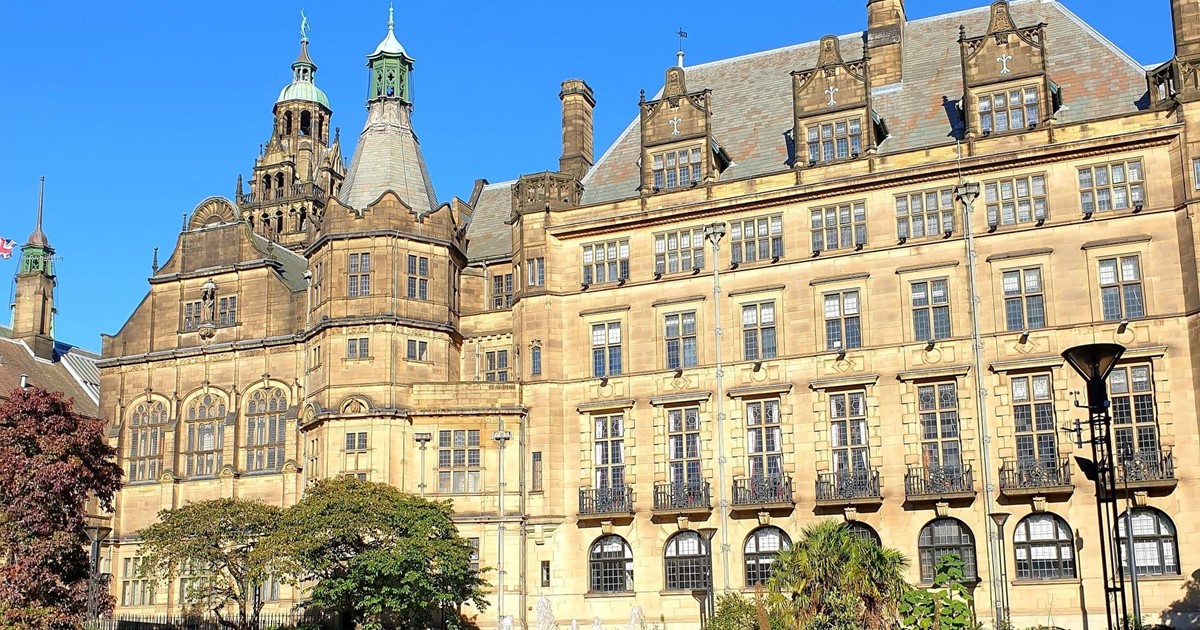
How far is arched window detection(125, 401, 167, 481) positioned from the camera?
5747cm

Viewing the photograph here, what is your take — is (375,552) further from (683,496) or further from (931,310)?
(931,310)

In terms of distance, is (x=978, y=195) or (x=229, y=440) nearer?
(x=978, y=195)

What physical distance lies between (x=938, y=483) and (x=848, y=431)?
12.3 ft

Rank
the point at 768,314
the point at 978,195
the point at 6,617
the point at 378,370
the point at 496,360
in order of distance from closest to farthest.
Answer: the point at 6,617
the point at 978,195
the point at 768,314
the point at 378,370
the point at 496,360

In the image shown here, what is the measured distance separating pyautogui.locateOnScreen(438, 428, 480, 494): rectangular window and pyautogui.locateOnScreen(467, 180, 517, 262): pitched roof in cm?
997

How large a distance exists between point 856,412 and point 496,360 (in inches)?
638

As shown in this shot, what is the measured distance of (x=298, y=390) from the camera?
54.9 m

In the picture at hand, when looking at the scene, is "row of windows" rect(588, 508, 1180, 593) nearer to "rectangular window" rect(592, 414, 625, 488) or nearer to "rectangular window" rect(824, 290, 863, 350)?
"rectangular window" rect(592, 414, 625, 488)

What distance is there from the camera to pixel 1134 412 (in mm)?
41438

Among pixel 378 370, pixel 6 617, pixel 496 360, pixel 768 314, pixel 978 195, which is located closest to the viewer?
pixel 6 617

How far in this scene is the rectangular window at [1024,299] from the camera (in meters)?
43.6

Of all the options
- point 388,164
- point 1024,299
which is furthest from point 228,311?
point 1024,299

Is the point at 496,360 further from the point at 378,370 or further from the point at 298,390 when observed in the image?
the point at 298,390

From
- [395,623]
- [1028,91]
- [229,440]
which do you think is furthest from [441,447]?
[1028,91]
